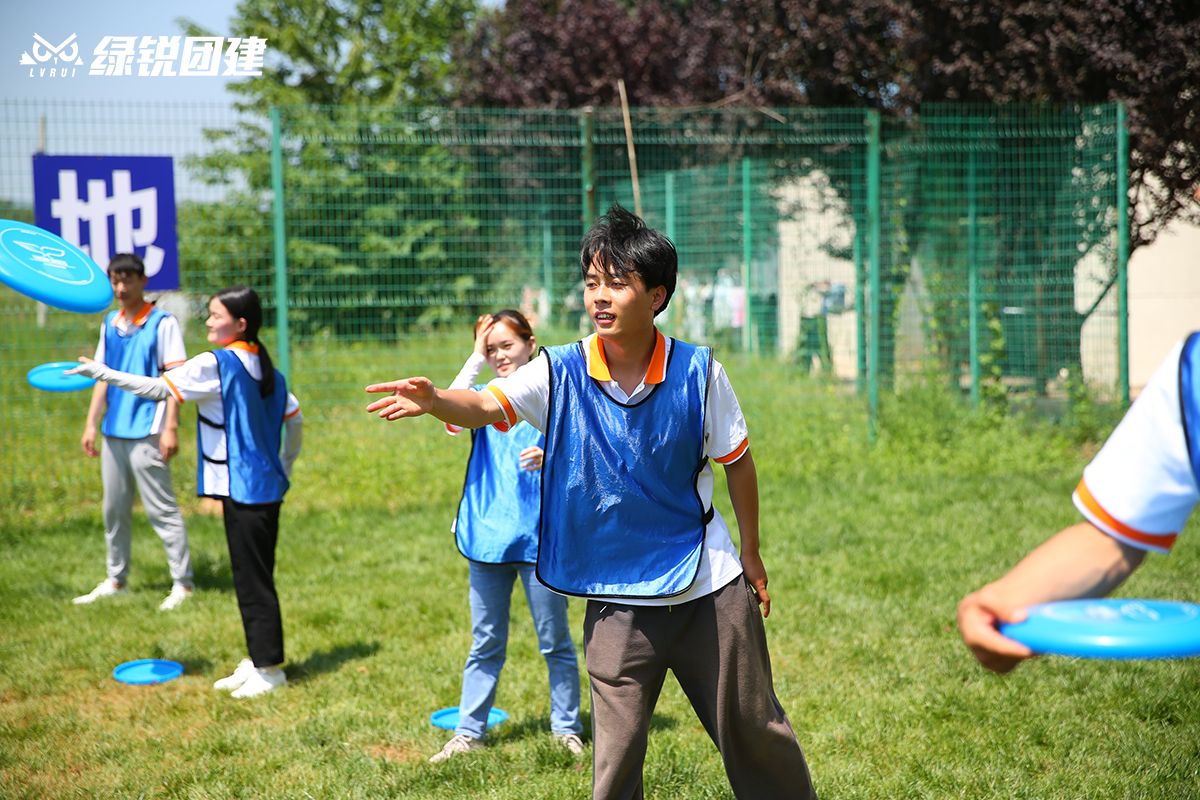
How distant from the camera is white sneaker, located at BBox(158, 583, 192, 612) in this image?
225 inches

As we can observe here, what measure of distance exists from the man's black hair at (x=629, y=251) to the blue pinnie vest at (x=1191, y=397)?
1390mm

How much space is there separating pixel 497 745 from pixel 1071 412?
7.32m

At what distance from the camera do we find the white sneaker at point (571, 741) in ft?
12.4

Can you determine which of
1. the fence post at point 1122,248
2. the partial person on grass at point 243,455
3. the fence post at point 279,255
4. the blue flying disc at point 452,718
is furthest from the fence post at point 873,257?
the partial person on grass at point 243,455

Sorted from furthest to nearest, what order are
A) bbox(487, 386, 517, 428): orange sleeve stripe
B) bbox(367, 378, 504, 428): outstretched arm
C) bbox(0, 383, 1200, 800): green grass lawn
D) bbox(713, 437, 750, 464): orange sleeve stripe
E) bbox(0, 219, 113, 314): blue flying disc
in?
1. bbox(0, 219, 113, 314): blue flying disc
2. bbox(0, 383, 1200, 800): green grass lawn
3. bbox(713, 437, 750, 464): orange sleeve stripe
4. bbox(487, 386, 517, 428): orange sleeve stripe
5. bbox(367, 378, 504, 428): outstretched arm

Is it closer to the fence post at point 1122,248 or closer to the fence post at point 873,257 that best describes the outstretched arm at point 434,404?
the fence post at point 873,257

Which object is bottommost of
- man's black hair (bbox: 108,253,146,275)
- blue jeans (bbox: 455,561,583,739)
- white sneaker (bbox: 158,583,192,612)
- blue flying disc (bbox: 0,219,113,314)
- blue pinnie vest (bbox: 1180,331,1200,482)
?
white sneaker (bbox: 158,583,192,612)

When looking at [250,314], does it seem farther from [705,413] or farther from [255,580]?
[705,413]

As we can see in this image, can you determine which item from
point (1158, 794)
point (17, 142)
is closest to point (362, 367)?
point (17, 142)

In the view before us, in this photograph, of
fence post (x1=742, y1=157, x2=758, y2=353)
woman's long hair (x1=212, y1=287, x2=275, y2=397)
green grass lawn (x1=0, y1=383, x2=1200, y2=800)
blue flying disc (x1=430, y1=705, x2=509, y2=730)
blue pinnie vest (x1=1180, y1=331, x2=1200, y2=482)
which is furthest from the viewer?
fence post (x1=742, y1=157, x2=758, y2=353)

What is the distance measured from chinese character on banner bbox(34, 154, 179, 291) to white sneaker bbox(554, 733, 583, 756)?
17.8 ft

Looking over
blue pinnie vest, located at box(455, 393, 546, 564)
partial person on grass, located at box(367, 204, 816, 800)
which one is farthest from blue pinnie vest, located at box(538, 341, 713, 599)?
blue pinnie vest, located at box(455, 393, 546, 564)

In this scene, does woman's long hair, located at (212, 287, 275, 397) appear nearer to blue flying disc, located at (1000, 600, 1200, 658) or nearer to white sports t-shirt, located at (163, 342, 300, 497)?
white sports t-shirt, located at (163, 342, 300, 497)

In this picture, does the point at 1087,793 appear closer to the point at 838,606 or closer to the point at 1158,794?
the point at 1158,794
